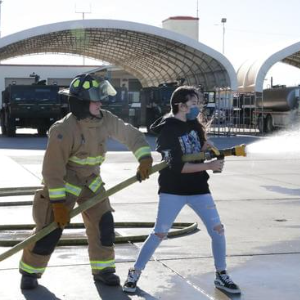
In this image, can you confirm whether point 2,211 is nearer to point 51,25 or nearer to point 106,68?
point 51,25

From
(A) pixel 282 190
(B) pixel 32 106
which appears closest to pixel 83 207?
(A) pixel 282 190

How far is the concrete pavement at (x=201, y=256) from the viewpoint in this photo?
17.0 ft

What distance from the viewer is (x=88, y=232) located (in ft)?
17.5

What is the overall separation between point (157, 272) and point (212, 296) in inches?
32.4

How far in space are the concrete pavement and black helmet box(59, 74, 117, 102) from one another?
153 centimetres

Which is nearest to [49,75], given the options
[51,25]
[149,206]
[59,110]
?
[51,25]

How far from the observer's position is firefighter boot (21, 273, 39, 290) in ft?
17.1

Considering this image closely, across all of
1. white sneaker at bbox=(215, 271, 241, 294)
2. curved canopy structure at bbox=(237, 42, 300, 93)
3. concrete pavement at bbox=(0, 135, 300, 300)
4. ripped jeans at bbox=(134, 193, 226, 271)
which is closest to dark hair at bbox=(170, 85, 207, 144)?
ripped jeans at bbox=(134, 193, 226, 271)

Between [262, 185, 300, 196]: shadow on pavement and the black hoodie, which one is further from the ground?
the black hoodie

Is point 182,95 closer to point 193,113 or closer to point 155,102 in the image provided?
point 193,113

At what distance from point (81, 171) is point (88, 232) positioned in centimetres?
56

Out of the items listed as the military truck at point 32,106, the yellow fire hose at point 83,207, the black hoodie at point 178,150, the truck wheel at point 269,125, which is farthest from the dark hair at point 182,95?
→ the truck wheel at point 269,125

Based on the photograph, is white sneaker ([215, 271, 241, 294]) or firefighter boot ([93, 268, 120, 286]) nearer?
white sneaker ([215, 271, 241, 294])

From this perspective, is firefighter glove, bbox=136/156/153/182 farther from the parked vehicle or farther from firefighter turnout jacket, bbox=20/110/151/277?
the parked vehicle
